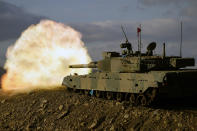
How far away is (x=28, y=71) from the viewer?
3016 centimetres

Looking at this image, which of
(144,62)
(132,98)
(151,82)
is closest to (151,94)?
(151,82)

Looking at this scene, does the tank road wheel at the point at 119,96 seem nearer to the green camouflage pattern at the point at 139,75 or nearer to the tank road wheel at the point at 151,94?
the green camouflage pattern at the point at 139,75

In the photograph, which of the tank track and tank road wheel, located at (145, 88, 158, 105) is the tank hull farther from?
the tank track

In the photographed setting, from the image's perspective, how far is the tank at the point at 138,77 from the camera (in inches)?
675

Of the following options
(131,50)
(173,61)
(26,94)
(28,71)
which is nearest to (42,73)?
(28,71)

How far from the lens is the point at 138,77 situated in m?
18.0

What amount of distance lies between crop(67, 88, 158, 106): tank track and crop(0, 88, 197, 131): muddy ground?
0.47m

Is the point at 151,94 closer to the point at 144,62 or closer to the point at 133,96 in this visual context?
the point at 133,96

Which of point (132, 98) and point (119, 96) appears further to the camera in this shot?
point (119, 96)

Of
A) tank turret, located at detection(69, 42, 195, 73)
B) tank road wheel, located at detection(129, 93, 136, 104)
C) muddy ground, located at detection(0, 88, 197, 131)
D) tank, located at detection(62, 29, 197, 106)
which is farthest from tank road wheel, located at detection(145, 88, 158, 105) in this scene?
tank turret, located at detection(69, 42, 195, 73)

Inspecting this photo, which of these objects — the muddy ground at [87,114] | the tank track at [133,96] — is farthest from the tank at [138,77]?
the muddy ground at [87,114]

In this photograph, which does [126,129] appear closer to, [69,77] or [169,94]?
[169,94]

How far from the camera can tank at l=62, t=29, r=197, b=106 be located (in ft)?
56.3

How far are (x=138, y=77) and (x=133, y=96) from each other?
4.63 ft
